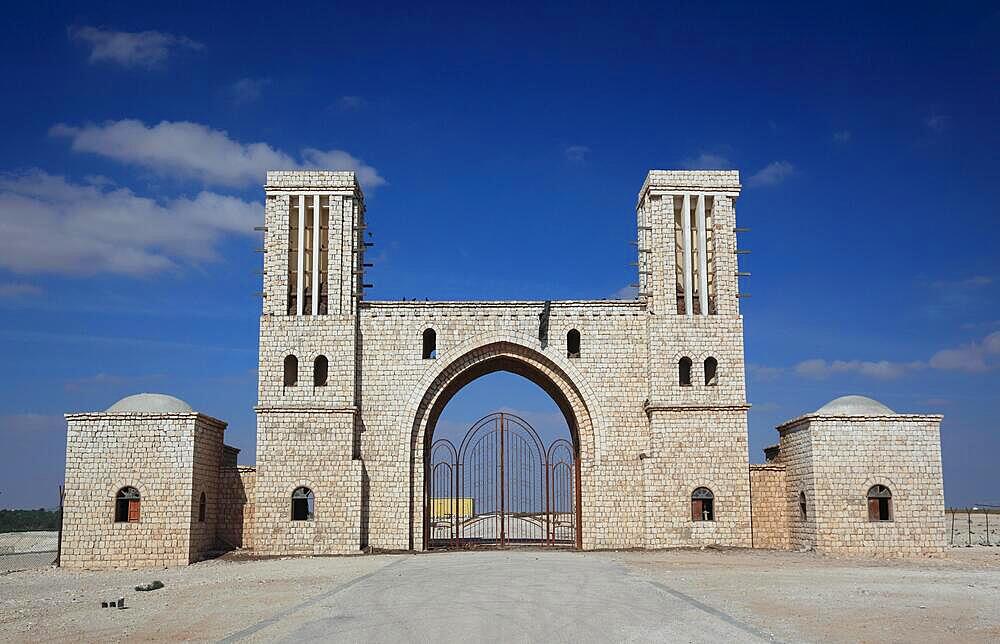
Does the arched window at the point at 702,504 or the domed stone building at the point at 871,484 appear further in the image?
the arched window at the point at 702,504

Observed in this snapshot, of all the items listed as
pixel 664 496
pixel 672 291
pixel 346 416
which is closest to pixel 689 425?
pixel 664 496

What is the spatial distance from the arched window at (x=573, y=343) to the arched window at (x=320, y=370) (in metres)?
6.68

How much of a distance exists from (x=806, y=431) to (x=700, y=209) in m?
6.72

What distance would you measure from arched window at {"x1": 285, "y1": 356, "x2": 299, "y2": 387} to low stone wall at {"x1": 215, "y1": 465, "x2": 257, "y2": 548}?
2527 millimetres

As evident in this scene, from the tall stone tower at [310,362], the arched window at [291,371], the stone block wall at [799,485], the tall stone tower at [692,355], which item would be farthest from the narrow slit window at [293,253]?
the stone block wall at [799,485]

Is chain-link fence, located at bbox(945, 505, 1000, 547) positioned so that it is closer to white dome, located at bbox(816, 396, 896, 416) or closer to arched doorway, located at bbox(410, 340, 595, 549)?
white dome, located at bbox(816, 396, 896, 416)

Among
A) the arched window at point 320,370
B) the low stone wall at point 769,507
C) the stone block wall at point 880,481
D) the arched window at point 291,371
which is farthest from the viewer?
the arched window at point 291,371

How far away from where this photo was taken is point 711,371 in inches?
1051

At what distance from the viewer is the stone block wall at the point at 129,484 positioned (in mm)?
22531

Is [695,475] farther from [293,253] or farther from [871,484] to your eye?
[293,253]

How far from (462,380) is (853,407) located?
10.6 metres

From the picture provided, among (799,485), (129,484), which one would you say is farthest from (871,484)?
(129,484)

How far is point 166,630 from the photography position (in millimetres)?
12211

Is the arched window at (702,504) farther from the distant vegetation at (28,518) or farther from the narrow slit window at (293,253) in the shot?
the distant vegetation at (28,518)
